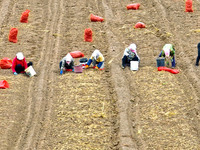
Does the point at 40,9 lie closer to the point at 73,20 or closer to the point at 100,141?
the point at 73,20

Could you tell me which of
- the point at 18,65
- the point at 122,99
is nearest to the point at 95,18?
the point at 18,65

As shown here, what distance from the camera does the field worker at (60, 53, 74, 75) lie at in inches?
829

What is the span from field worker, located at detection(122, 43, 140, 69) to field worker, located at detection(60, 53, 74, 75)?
222cm

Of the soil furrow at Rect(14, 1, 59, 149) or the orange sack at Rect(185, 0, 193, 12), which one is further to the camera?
the orange sack at Rect(185, 0, 193, 12)

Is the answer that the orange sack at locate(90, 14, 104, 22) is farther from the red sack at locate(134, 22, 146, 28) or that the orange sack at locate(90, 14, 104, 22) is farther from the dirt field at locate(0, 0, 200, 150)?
the red sack at locate(134, 22, 146, 28)

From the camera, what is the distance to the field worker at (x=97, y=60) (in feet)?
69.7

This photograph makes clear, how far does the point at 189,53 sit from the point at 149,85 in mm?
3998

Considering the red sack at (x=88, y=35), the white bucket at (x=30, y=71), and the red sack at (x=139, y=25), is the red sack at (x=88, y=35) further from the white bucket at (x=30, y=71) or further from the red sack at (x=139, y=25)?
the white bucket at (x=30, y=71)

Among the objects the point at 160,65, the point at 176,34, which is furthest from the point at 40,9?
the point at 160,65

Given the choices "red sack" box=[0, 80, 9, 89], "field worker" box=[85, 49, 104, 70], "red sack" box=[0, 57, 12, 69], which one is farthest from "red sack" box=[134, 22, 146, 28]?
"red sack" box=[0, 80, 9, 89]

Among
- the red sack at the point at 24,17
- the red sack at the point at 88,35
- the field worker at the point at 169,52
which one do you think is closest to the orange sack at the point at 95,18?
the red sack at the point at 88,35

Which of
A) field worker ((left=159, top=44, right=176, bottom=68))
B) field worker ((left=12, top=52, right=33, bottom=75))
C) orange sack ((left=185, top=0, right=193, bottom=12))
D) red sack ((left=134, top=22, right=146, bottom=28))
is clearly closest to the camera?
field worker ((left=12, top=52, right=33, bottom=75))

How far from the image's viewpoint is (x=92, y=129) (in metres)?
17.0

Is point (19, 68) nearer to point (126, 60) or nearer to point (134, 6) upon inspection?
point (126, 60)
